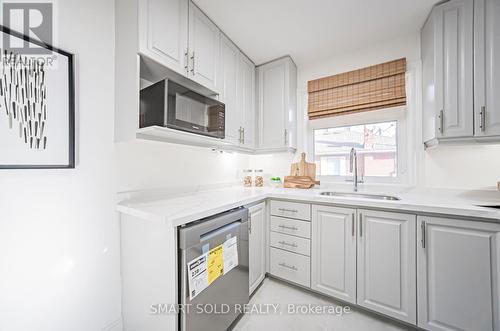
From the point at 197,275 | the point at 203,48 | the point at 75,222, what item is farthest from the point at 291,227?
the point at 203,48

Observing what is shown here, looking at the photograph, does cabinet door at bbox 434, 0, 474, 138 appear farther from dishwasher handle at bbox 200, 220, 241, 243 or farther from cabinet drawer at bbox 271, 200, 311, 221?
dishwasher handle at bbox 200, 220, 241, 243

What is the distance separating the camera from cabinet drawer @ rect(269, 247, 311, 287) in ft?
5.58

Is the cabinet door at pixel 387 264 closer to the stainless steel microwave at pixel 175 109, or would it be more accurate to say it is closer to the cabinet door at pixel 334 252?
the cabinet door at pixel 334 252

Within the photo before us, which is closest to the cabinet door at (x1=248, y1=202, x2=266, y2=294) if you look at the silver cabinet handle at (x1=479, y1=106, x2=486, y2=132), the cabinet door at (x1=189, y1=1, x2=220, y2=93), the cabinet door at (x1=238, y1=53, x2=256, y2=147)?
the cabinet door at (x1=238, y1=53, x2=256, y2=147)

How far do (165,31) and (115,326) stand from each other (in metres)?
1.94

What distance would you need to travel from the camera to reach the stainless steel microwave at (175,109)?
45.1 inches

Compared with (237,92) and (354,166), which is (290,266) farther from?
(237,92)

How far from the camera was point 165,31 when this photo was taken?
4.10 ft

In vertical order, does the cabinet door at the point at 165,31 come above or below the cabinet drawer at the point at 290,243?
above

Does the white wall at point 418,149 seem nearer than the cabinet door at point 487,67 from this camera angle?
No

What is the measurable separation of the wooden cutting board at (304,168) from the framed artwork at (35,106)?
76.1 inches

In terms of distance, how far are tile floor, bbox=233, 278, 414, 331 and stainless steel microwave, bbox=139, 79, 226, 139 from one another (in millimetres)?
→ 1426

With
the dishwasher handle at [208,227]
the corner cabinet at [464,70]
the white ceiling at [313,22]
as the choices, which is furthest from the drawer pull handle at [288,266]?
the white ceiling at [313,22]

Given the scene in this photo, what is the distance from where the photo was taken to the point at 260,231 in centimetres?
178
